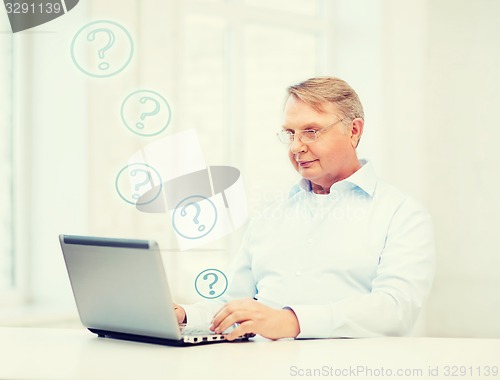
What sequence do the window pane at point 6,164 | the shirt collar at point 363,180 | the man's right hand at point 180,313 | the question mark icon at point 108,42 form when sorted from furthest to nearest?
the window pane at point 6,164 < the question mark icon at point 108,42 < the shirt collar at point 363,180 < the man's right hand at point 180,313

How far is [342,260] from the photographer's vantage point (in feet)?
7.07

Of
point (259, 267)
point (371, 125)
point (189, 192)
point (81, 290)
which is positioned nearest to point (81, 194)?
point (189, 192)

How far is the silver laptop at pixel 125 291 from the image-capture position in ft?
5.11

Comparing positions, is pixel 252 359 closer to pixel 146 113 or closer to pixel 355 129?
pixel 355 129

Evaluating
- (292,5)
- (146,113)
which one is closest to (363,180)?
(146,113)

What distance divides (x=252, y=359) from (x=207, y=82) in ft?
8.90

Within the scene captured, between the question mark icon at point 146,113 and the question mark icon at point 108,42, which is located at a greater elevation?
the question mark icon at point 108,42

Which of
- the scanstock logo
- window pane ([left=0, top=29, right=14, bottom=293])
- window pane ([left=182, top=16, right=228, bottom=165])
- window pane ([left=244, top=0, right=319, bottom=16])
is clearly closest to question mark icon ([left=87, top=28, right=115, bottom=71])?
the scanstock logo

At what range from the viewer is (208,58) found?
4.09 metres

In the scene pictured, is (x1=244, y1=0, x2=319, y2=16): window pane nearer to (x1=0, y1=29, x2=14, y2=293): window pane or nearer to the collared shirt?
(x1=0, y1=29, x2=14, y2=293): window pane

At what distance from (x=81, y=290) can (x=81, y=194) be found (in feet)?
4.94

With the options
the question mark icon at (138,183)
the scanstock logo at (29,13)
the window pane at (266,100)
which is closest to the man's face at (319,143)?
the question mark icon at (138,183)

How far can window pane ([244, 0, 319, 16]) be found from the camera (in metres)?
4.46

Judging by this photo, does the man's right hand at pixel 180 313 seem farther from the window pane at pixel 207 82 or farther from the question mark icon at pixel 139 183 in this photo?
the window pane at pixel 207 82
